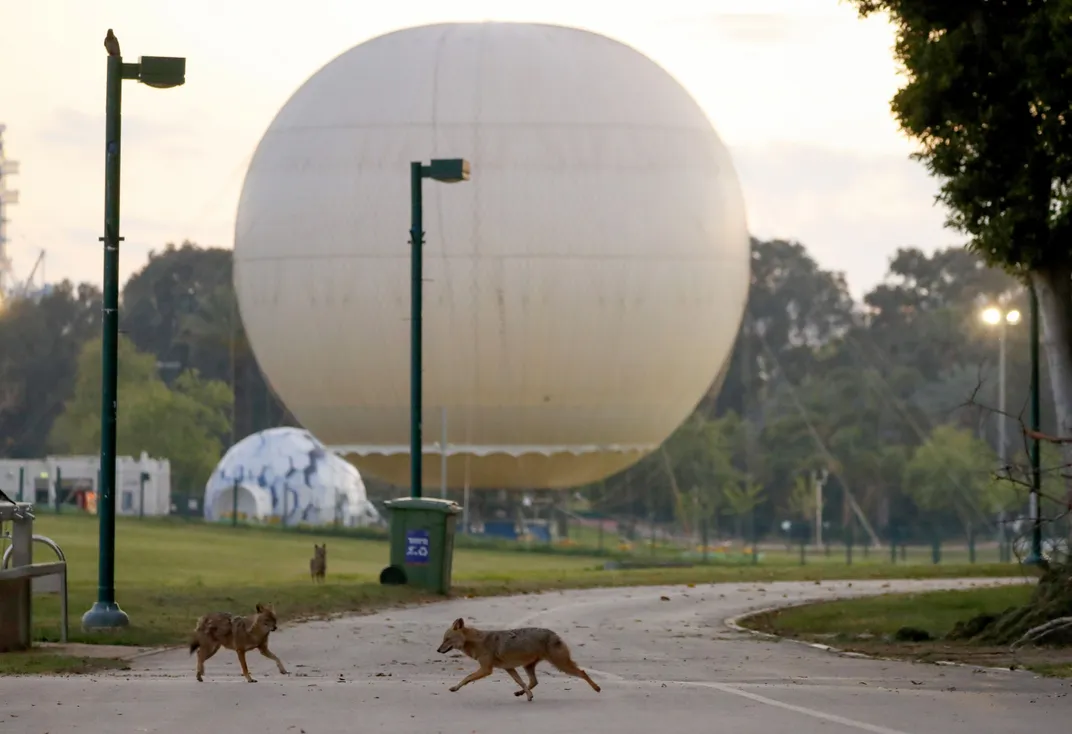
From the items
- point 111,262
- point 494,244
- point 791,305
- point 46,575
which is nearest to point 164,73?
point 111,262

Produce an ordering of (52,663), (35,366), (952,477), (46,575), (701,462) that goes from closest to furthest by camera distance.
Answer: (52,663), (46,575), (952,477), (701,462), (35,366)

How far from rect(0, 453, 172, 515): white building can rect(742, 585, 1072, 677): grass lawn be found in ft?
191

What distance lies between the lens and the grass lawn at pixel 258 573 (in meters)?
24.2

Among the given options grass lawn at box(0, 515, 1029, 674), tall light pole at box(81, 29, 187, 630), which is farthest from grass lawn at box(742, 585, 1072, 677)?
tall light pole at box(81, 29, 187, 630)

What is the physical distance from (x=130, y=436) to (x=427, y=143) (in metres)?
44.3

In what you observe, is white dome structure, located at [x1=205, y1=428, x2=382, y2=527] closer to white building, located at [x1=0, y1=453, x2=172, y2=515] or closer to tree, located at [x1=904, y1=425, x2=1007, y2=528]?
white building, located at [x1=0, y1=453, x2=172, y2=515]

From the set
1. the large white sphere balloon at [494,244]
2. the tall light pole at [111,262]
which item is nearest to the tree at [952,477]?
the large white sphere balloon at [494,244]

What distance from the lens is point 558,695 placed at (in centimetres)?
1416

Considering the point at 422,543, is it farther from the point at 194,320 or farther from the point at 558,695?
the point at 194,320

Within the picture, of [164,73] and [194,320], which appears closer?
[164,73]

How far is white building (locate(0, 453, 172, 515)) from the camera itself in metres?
84.4

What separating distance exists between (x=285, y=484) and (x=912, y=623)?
62.7m

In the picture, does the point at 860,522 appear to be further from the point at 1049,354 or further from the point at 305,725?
the point at 305,725

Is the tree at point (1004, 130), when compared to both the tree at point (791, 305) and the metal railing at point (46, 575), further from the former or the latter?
the tree at point (791, 305)
